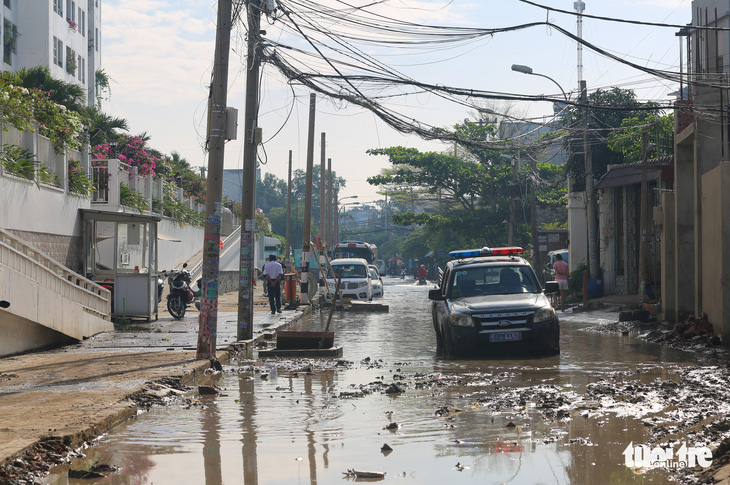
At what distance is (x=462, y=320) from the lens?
13859 millimetres

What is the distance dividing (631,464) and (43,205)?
17240 millimetres

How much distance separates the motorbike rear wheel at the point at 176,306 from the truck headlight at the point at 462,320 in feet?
40.9

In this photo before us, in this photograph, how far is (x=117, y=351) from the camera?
1530 cm

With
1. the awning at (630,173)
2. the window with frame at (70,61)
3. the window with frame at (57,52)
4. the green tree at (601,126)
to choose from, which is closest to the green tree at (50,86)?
the green tree at (601,126)

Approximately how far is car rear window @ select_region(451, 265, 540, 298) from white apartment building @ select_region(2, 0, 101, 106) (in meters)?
34.6

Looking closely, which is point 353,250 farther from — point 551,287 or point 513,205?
point 551,287

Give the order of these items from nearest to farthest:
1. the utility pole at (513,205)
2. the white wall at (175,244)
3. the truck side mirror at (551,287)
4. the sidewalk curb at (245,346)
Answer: the truck side mirror at (551,287) < the sidewalk curb at (245,346) < the white wall at (175,244) < the utility pole at (513,205)

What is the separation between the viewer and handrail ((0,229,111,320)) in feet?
47.6

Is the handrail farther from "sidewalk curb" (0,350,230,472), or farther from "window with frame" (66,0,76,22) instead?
"window with frame" (66,0,76,22)

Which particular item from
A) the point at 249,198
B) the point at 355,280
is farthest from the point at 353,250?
the point at 249,198

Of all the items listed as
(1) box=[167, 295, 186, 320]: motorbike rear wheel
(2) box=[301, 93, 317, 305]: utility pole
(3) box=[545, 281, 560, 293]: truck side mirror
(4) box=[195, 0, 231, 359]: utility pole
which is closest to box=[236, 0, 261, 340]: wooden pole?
→ (4) box=[195, 0, 231, 359]: utility pole

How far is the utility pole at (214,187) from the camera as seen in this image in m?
13.7

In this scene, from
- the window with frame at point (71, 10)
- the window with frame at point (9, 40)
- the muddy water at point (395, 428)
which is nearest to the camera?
the muddy water at point (395, 428)

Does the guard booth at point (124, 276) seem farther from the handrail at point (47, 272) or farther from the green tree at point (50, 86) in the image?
the green tree at point (50, 86)
